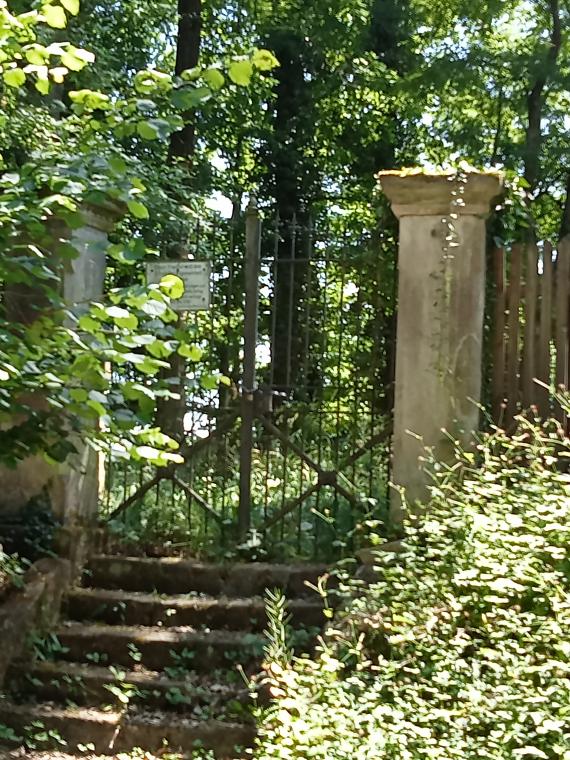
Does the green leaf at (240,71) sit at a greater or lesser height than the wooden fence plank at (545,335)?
greater

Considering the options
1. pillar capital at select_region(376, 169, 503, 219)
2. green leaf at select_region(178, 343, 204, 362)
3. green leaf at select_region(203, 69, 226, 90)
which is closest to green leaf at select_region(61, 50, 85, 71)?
green leaf at select_region(203, 69, 226, 90)

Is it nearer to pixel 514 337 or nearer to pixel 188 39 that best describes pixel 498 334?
pixel 514 337

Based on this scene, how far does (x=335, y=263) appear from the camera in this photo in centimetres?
600

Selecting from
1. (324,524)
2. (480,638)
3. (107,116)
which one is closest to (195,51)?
(324,524)

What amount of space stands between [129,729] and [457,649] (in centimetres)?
182

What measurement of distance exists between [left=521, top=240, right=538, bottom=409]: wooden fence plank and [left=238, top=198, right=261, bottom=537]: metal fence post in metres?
1.83

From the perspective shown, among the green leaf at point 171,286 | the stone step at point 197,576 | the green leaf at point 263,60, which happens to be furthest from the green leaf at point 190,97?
the stone step at point 197,576

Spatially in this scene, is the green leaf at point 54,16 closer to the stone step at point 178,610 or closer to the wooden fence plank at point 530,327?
the wooden fence plank at point 530,327

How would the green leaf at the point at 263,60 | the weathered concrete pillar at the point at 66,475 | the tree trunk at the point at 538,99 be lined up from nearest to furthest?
the green leaf at the point at 263,60, the weathered concrete pillar at the point at 66,475, the tree trunk at the point at 538,99

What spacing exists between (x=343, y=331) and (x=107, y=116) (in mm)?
2945

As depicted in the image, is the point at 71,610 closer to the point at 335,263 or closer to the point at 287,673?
the point at 287,673

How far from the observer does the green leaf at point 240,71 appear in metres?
3.16

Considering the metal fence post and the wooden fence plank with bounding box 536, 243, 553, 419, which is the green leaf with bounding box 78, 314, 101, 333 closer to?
the metal fence post

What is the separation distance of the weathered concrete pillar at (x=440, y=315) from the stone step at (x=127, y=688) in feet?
4.79
